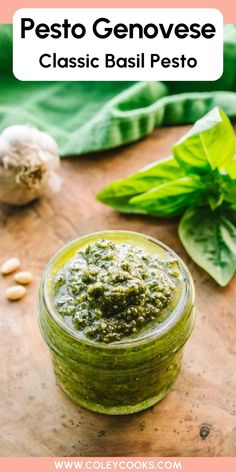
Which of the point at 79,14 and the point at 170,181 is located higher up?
the point at 79,14

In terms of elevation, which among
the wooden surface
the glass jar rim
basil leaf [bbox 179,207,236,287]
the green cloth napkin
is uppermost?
the green cloth napkin

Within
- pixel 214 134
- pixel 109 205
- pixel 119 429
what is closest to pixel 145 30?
pixel 214 134

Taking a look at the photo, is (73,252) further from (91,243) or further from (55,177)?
(55,177)

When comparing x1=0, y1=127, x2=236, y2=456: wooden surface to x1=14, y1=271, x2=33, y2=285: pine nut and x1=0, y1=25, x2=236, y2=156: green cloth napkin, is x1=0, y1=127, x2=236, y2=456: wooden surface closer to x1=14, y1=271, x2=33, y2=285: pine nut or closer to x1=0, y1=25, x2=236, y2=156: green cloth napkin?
x1=14, y1=271, x2=33, y2=285: pine nut

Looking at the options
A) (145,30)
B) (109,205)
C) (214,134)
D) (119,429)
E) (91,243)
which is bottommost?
(119,429)

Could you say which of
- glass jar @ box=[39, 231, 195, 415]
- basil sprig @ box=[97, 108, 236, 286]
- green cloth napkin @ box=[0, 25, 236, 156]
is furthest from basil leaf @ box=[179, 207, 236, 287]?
green cloth napkin @ box=[0, 25, 236, 156]

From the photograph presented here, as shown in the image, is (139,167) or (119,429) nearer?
(119,429)

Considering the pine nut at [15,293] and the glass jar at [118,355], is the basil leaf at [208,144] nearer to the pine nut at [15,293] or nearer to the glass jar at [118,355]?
the glass jar at [118,355]

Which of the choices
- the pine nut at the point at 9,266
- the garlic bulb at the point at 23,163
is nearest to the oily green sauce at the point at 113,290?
the pine nut at the point at 9,266
